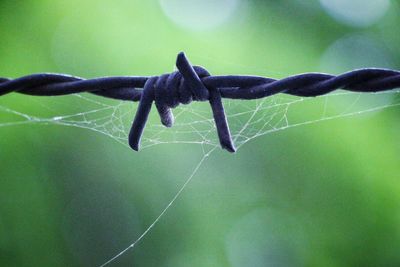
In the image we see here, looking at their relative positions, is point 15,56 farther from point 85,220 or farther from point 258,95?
point 258,95

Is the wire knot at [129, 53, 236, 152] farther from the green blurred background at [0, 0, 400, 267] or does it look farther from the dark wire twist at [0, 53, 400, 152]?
the green blurred background at [0, 0, 400, 267]

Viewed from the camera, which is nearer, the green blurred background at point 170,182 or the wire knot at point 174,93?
the wire knot at point 174,93

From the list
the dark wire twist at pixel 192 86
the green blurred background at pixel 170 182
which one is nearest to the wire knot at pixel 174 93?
the dark wire twist at pixel 192 86

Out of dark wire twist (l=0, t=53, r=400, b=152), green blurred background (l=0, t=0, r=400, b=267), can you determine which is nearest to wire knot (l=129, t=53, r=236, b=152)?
dark wire twist (l=0, t=53, r=400, b=152)

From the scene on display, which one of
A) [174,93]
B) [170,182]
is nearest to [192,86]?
[174,93]

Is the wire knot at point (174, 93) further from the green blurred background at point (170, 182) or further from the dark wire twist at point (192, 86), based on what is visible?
the green blurred background at point (170, 182)

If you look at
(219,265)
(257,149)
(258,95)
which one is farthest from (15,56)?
(258,95)

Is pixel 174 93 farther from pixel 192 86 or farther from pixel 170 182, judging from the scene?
pixel 170 182
